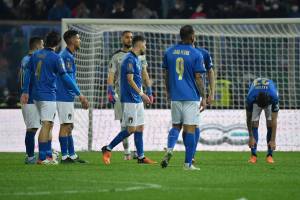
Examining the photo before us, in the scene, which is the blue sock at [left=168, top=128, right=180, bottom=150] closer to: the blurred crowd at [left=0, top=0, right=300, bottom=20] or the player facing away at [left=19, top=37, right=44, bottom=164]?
the player facing away at [left=19, top=37, right=44, bottom=164]

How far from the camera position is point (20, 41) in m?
23.8

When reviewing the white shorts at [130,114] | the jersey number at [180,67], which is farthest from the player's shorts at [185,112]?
the white shorts at [130,114]

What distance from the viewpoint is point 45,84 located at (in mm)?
14930

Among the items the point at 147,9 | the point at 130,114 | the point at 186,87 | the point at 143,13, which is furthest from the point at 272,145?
the point at 147,9

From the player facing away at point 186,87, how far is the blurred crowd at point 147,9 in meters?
12.6

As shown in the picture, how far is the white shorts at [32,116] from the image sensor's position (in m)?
15.6

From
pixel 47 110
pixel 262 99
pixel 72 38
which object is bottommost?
pixel 47 110

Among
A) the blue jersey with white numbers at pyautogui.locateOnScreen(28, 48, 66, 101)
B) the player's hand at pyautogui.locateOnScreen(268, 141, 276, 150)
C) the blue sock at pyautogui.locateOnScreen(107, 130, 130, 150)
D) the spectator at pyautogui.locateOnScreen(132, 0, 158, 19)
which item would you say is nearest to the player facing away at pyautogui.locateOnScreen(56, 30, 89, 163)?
the blue jersey with white numbers at pyautogui.locateOnScreen(28, 48, 66, 101)

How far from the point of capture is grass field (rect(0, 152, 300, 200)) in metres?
9.84

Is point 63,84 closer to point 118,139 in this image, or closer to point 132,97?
point 132,97

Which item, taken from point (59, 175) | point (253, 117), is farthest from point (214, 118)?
point (59, 175)

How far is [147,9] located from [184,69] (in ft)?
42.4

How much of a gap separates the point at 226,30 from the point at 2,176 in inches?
437

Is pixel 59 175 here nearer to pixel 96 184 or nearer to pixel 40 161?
pixel 96 184
